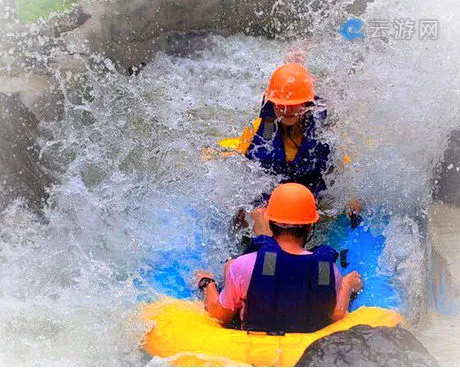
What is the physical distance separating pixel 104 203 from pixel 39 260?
59 centimetres

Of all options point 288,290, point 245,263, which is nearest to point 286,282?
point 288,290

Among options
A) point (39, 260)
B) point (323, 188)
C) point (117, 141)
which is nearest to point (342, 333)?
point (323, 188)

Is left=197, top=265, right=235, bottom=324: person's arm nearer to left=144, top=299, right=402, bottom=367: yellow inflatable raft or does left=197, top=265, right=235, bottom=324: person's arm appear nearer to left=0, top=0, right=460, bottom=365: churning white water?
left=144, top=299, right=402, bottom=367: yellow inflatable raft

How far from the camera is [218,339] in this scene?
10.5ft

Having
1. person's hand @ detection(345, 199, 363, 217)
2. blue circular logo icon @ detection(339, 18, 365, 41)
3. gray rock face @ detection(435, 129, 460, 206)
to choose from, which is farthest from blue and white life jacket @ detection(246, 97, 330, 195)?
blue circular logo icon @ detection(339, 18, 365, 41)

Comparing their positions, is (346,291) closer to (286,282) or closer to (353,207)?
(286,282)

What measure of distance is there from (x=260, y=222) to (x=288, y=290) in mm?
951

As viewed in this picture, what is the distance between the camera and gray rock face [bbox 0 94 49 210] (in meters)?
4.60

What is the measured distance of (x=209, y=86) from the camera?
6496 millimetres

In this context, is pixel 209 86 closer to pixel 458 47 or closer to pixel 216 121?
pixel 216 121

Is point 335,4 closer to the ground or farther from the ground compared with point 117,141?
farther from the ground

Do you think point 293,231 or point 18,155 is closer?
point 293,231

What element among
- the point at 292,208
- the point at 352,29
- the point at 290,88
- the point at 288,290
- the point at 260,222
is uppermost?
the point at 290,88

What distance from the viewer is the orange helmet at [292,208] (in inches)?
133
